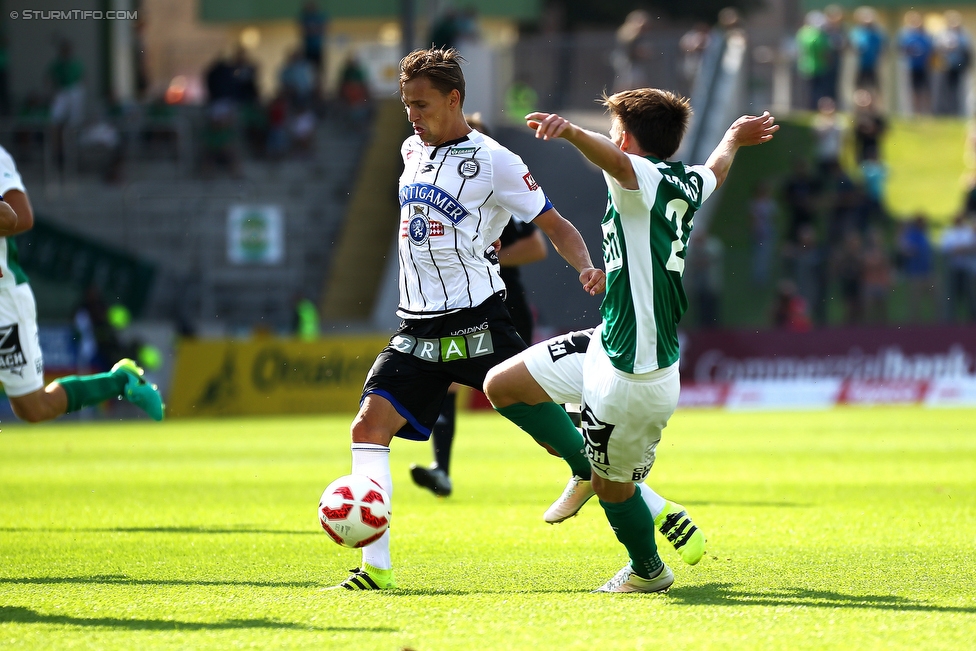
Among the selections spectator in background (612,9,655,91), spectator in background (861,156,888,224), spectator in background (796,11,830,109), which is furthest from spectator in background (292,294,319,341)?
spectator in background (796,11,830,109)

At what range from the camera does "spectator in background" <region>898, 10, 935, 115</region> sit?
28.9 metres

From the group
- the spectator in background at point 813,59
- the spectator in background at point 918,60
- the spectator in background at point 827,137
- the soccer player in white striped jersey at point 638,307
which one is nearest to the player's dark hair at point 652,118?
the soccer player in white striped jersey at point 638,307

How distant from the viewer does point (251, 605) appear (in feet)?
18.3

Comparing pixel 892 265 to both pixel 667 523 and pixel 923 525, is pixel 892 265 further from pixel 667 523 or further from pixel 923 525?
pixel 667 523

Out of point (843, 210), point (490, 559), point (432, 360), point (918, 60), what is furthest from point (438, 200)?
point (918, 60)

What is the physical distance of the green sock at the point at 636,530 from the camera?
5852mm

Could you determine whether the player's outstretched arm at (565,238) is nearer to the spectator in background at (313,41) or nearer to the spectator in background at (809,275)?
the spectator in background at (809,275)

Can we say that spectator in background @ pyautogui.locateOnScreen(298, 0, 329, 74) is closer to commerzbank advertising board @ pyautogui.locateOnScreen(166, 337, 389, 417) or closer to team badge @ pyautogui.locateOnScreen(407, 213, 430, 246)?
commerzbank advertising board @ pyautogui.locateOnScreen(166, 337, 389, 417)

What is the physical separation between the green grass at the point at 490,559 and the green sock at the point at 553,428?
51 centimetres

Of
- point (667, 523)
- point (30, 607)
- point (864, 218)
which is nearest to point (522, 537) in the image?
point (667, 523)

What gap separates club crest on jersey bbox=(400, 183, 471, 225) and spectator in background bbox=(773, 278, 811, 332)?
1624cm

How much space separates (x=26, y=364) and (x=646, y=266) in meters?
4.17

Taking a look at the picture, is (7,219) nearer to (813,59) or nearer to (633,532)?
(633,532)

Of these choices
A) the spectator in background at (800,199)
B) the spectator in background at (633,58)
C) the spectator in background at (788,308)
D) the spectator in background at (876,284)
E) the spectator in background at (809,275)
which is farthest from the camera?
the spectator in background at (633,58)
